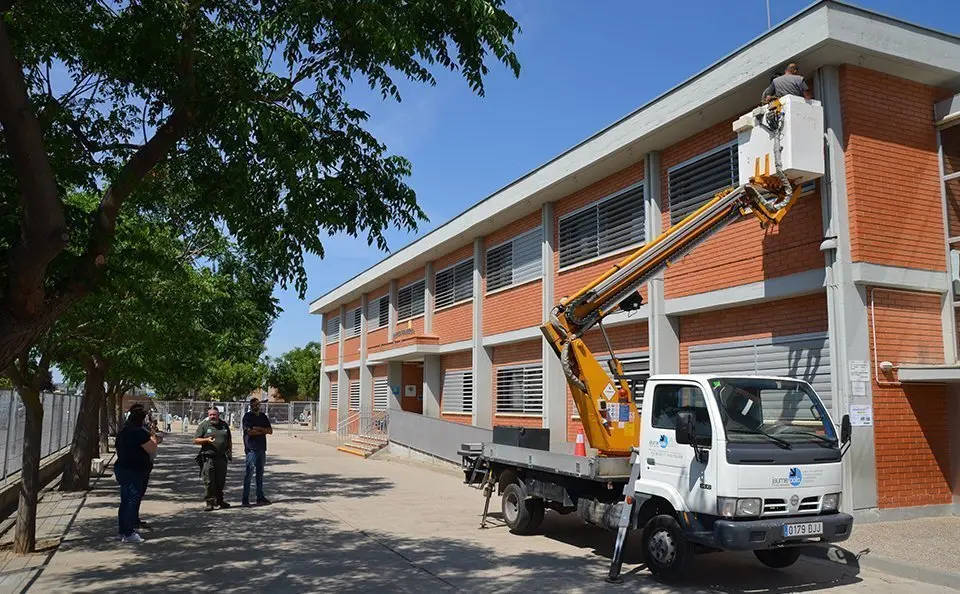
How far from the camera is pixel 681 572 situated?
7.81 metres

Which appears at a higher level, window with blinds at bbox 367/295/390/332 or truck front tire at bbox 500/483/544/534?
window with blinds at bbox 367/295/390/332

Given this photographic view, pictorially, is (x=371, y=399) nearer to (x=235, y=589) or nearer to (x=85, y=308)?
(x=85, y=308)

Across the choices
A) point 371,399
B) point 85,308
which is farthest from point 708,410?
point 371,399

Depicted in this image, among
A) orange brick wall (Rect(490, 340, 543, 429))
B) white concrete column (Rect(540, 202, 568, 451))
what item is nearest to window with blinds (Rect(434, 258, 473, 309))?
orange brick wall (Rect(490, 340, 543, 429))

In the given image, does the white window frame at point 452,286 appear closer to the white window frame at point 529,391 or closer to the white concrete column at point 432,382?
the white concrete column at point 432,382

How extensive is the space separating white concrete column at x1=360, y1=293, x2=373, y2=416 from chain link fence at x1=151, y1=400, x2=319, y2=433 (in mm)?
16283

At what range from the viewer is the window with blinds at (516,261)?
794 inches

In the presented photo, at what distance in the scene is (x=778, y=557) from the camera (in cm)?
858

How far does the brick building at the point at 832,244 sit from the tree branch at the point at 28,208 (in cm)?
975

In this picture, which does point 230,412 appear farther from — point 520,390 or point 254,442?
point 254,442

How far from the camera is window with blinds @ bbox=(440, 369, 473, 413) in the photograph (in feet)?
79.5

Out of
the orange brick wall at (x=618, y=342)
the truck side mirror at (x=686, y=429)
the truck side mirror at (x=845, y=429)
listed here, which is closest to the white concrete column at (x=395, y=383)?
the orange brick wall at (x=618, y=342)

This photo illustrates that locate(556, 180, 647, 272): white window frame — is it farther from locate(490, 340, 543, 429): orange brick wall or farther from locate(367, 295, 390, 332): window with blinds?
locate(367, 295, 390, 332): window with blinds

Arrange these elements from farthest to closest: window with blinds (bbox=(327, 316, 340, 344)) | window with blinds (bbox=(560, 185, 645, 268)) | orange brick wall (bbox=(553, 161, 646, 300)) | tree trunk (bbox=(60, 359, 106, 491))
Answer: window with blinds (bbox=(327, 316, 340, 344)) → orange brick wall (bbox=(553, 161, 646, 300)) → window with blinds (bbox=(560, 185, 645, 268)) → tree trunk (bbox=(60, 359, 106, 491))
